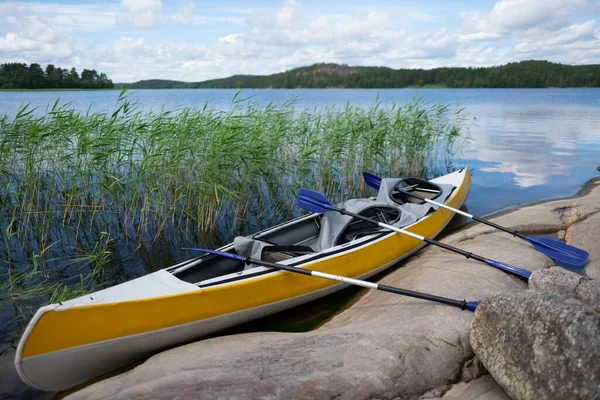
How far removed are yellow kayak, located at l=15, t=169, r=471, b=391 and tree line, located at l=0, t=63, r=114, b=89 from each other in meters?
18.1

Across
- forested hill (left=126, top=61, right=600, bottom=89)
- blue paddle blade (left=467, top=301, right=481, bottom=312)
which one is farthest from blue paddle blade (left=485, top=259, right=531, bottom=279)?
forested hill (left=126, top=61, right=600, bottom=89)

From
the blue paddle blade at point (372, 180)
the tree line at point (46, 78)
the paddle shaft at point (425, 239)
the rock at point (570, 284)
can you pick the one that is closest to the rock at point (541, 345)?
the rock at point (570, 284)

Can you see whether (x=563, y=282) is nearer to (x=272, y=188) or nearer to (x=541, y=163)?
(x=272, y=188)

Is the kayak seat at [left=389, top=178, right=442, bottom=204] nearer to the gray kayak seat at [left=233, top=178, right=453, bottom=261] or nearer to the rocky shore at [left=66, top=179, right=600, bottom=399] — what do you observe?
the gray kayak seat at [left=233, top=178, right=453, bottom=261]

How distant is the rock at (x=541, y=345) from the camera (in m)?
2.27

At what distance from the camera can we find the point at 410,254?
17.7 feet

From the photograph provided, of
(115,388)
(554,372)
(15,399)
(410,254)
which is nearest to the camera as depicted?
(554,372)

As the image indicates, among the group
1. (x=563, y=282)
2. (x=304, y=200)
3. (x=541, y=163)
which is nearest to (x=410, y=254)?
(x=304, y=200)

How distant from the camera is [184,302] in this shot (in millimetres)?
3441

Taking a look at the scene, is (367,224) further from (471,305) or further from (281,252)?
(471,305)

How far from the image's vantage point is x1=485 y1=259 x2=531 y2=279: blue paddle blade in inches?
171

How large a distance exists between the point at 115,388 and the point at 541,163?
479 inches

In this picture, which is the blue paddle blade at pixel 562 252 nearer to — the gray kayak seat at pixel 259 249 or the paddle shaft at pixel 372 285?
the paddle shaft at pixel 372 285

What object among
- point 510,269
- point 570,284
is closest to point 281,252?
point 510,269
